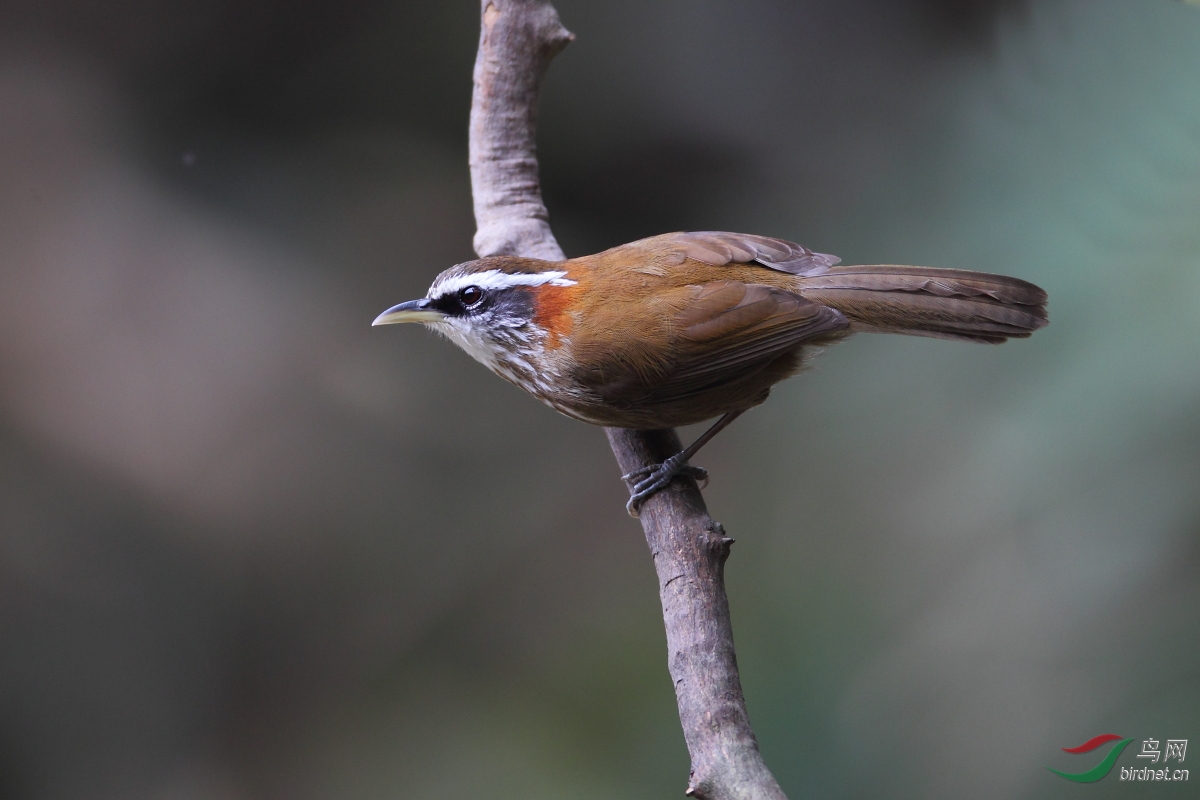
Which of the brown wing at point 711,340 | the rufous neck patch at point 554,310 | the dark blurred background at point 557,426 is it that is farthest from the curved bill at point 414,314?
the dark blurred background at point 557,426

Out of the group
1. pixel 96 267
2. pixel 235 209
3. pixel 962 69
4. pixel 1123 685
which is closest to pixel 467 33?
pixel 235 209

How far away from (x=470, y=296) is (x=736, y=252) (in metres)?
0.64

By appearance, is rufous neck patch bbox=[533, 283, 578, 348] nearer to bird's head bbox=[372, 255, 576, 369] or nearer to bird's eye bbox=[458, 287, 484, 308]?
bird's head bbox=[372, 255, 576, 369]

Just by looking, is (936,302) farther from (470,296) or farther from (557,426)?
(557,426)

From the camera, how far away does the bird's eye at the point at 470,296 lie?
1.97 metres

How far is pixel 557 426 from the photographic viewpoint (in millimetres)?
3438

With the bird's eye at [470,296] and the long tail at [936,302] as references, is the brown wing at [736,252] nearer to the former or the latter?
the long tail at [936,302]

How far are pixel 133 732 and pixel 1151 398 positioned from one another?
10.9 feet

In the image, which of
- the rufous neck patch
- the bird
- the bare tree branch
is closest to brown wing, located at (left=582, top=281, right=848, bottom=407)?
the bird

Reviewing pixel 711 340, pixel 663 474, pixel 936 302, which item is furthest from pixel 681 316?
pixel 936 302

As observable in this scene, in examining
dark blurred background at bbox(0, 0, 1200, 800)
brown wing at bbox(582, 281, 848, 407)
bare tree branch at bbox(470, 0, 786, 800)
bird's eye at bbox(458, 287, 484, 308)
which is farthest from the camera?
dark blurred background at bbox(0, 0, 1200, 800)

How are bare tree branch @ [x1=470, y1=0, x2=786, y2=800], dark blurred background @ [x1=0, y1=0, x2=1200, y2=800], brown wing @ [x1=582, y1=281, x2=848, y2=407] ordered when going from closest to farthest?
bare tree branch @ [x1=470, y1=0, x2=786, y2=800] < brown wing @ [x1=582, y1=281, x2=848, y2=407] < dark blurred background @ [x1=0, y1=0, x2=1200, y2=800]

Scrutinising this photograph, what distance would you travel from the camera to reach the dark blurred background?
2.48 metres

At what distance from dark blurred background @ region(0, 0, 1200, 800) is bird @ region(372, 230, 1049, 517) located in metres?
0.87
